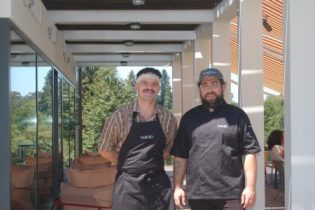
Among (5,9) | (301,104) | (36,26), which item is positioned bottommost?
(301,104)

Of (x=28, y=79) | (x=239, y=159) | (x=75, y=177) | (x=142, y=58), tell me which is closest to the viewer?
(x=239, y=159)

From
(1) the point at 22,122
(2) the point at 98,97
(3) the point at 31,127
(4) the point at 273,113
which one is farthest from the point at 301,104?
(2) the point at 98,97

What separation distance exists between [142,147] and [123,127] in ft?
0.64

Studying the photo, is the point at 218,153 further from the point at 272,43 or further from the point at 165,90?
the point at 165,90

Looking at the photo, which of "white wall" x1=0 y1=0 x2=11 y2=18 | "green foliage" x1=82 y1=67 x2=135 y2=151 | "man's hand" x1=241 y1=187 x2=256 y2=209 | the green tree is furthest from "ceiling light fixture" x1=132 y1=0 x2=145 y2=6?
"green foliage" x1=82 y1=67 x2=135 y2=151

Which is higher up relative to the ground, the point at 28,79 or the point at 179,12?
the point at 179,12

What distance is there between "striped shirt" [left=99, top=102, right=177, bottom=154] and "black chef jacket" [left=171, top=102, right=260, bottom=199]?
0.69 feet

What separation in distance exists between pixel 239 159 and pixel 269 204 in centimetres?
590

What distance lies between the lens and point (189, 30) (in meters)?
10.6

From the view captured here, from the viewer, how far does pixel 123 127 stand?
3.83 metres

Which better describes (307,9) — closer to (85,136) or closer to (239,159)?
(239,159)

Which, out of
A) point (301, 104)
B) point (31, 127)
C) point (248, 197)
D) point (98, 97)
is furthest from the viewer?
point (98, 97)

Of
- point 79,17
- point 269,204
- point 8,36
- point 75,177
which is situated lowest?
point 269,204

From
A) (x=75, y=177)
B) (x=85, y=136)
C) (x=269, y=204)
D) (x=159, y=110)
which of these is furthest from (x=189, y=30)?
(x=85, y=136)
